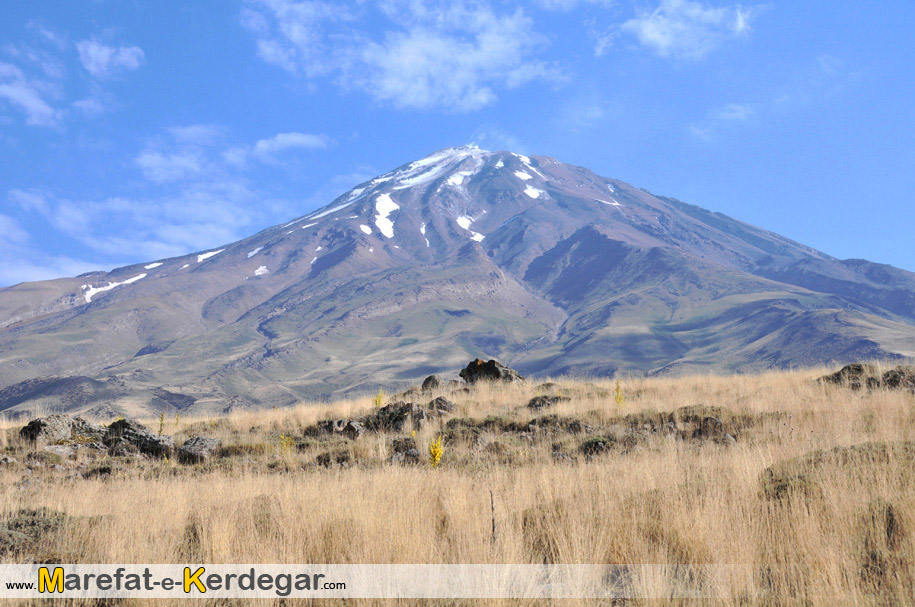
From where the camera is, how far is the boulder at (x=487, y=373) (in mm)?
18016

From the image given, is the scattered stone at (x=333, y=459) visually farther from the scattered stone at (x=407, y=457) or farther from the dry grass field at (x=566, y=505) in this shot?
the scattered stone at (x=407, y=457)

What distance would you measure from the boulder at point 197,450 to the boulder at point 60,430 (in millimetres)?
2467

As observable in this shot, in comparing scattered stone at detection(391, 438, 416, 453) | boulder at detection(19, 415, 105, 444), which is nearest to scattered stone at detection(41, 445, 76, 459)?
boulder at detection(19, 415, 105, 444)

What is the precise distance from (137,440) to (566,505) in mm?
9746

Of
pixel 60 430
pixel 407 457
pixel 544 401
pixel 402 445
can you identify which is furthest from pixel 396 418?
pixel 60 430

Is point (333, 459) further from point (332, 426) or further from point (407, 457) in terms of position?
point (332, 426)

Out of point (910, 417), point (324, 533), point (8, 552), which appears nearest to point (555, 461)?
point (324, 533)

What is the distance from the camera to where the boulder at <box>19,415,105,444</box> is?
10.7m

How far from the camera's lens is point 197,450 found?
9961 millimetres

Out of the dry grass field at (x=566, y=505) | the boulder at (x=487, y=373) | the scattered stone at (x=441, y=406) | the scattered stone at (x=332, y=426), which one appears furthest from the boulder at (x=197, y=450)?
the boulder at (x=487, y=373)

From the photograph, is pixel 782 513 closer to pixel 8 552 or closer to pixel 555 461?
pixel 555 461

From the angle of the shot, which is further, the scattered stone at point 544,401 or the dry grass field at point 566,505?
the scattered stone at point 544,401

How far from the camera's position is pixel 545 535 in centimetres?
451

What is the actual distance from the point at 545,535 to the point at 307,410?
38.4 feet
